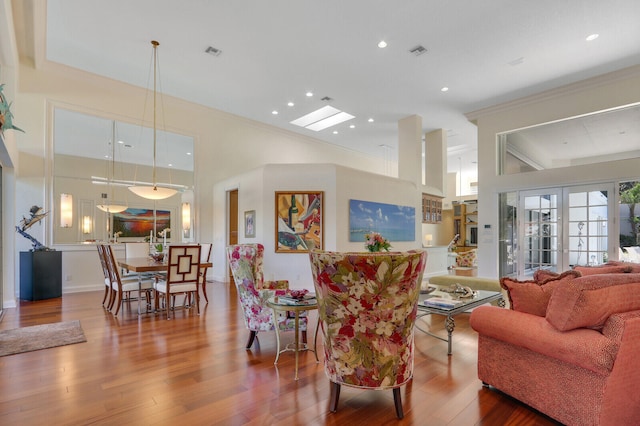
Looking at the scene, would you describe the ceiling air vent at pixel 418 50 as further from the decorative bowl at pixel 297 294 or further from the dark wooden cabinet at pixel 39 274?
the dark wooden cabinet at pixel 39 274

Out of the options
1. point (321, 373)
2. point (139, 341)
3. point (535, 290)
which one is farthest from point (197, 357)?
point (535, 290)

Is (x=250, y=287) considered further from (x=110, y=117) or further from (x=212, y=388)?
(x=110, y=117)

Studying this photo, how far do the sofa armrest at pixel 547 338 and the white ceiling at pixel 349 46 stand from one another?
4.06 m

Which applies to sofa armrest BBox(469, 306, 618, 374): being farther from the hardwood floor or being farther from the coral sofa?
the hardwood floor

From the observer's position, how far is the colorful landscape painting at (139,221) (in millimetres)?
6945

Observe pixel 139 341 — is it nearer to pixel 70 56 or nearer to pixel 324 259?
pixel 324 259

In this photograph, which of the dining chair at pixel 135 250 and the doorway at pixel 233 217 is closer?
the dining chair at pixel 135 250

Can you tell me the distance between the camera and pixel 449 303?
3309 millimetres

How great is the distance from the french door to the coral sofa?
515 cm

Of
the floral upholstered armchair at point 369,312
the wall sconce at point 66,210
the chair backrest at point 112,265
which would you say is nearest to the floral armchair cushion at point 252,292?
the floral upholstered armchair at point 369,312

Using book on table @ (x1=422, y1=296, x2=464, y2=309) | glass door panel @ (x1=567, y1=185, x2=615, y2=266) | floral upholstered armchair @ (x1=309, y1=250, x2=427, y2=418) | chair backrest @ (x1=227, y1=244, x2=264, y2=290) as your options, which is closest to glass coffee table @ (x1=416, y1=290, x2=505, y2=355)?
book on table @ (x1=422, y1=296, x2=464, y2=309)

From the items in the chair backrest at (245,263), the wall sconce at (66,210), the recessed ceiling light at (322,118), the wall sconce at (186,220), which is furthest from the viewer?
the recessed ceiling light at (322,118)

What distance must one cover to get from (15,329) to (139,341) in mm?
1709

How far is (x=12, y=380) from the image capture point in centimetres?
258
